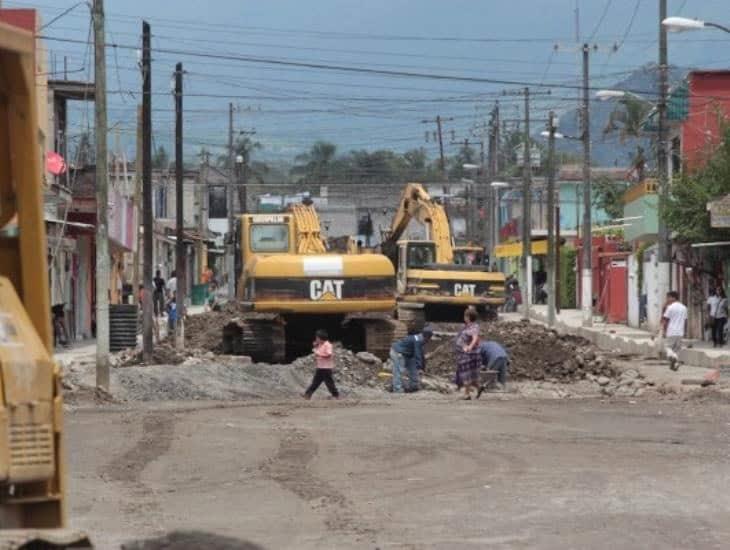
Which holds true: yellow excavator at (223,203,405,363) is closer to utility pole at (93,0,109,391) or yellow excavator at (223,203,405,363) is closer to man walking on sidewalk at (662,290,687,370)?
man walking on sidewalk at (662,290,687,370)

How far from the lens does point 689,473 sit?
15680 mm

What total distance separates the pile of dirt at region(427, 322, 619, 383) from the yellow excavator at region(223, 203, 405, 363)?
1575 millimetres

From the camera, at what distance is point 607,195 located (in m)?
87.8

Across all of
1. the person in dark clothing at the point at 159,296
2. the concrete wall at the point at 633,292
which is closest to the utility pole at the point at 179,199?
the person in dark clothing at the point at 159,296

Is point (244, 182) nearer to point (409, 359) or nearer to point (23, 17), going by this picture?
point (23, 17)

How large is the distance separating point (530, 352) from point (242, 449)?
21809 mm

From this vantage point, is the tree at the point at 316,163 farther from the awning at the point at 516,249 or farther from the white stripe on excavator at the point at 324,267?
the white stripe on excavator at the point at 324,267

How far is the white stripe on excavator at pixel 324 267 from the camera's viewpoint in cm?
3472

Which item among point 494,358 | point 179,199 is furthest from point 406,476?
point 179,199

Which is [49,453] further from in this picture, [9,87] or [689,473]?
[689,473]

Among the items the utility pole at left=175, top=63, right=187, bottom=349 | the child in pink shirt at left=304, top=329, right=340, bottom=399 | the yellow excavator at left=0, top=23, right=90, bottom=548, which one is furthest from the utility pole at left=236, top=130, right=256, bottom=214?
the yellow excavator at left=0, top=23, right=90, bottom=548

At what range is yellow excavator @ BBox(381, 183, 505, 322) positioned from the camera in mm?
48812

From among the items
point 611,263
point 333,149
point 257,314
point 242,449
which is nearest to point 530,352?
point 257,314

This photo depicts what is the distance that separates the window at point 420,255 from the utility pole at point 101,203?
24.2m
